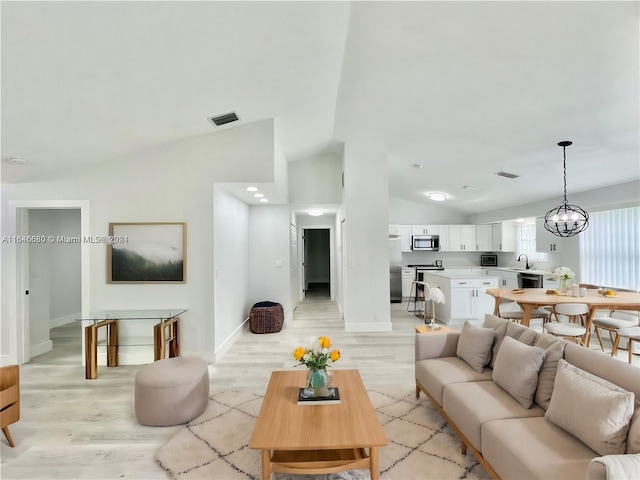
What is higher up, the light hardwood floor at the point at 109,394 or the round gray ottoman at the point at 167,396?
the round gray ottoman at the point at 167,396

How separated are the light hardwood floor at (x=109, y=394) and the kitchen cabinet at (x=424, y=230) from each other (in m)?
3.45

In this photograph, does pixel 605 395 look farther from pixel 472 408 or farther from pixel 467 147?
pixel 467 147

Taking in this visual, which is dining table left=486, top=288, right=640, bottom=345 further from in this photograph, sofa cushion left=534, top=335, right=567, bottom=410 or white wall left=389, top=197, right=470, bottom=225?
white wall left=389, top=197, right=470, bottom=225

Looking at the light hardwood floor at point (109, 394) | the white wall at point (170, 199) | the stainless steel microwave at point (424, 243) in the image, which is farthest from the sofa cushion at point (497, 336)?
the stainless steel microwave at point (424, 243)

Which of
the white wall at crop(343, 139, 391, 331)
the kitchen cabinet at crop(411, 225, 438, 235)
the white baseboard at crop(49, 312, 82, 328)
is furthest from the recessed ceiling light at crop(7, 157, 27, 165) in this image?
the kitchen cabinet at crop(411, 225, 438, 235)

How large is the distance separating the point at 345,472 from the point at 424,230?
7.27 meters

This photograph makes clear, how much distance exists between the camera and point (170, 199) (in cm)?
403

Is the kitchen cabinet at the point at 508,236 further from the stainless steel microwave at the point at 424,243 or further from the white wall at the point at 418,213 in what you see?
the stainless steel microwave at the point at 424,243

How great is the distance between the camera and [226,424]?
2623 mm

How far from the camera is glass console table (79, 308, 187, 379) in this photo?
140 inches

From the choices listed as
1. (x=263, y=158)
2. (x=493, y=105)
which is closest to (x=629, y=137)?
(x=493, y=105)

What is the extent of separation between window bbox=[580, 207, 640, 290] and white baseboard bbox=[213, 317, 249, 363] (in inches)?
237

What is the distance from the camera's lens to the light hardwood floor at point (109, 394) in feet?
7.21

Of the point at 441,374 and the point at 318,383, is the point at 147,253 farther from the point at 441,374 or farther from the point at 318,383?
the point at 441,374
